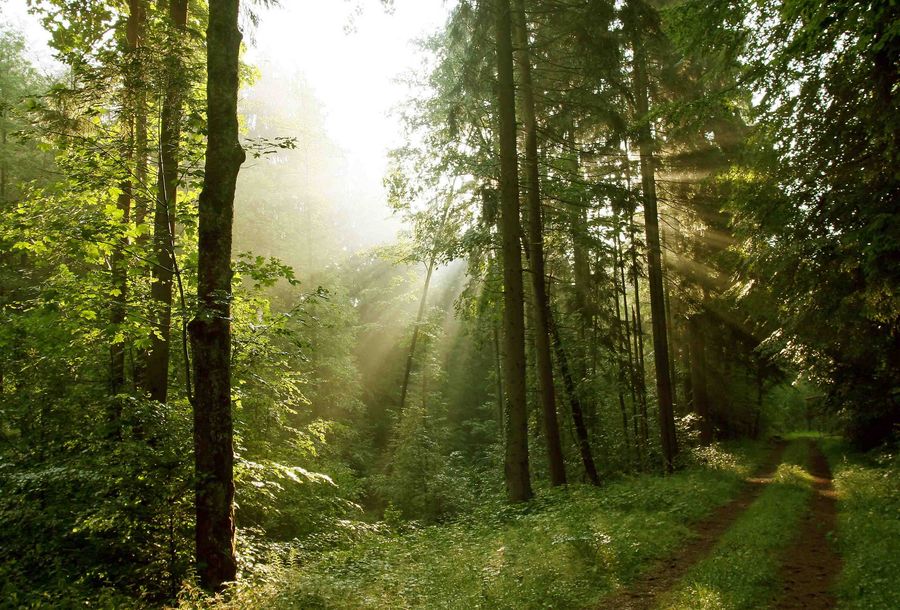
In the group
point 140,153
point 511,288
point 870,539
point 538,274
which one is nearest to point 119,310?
point 140,153

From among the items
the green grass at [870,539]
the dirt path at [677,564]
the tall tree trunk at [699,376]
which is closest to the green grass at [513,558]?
the dirt path at [677,564]

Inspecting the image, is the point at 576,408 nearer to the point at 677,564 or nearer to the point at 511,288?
the point at 511,288

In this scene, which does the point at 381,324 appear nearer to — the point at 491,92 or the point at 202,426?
the point at 491,92

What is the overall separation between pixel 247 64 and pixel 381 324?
2136 centimetres

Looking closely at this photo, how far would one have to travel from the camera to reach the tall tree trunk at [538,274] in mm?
12602

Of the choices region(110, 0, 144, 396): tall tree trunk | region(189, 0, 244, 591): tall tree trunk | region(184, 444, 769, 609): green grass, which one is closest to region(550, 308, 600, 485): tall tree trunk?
region(184, 444, 769, 609): green grass

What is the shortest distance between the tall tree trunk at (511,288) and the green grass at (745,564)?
4.04 meters

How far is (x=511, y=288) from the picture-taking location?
11.5 metres

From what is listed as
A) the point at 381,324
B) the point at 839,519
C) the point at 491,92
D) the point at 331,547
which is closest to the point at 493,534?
the point at 331,547

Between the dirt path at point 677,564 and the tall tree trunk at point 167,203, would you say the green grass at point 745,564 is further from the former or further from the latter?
the tall tree trunk at point 167,203

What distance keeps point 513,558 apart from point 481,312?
7.74m

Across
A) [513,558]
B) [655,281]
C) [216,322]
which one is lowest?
[513,558]

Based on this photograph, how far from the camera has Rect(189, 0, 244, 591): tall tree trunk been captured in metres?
5.98

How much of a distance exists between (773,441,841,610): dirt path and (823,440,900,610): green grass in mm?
161
